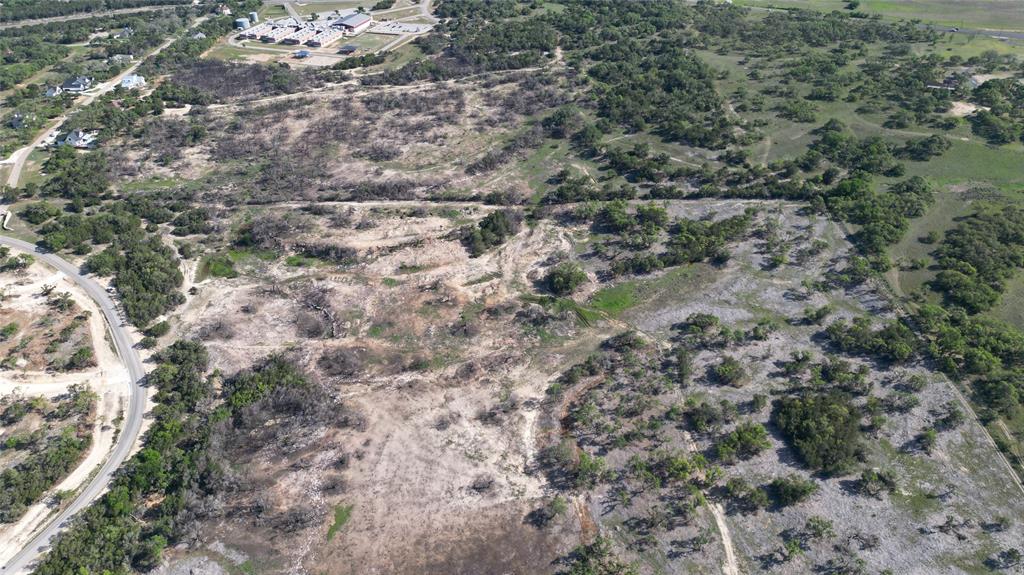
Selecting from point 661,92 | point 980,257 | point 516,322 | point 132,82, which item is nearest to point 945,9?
point 661,92

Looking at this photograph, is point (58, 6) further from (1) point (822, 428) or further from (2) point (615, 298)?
(1) point (822, 428)

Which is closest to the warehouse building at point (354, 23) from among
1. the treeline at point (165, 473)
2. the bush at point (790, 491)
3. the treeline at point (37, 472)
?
the treeline at point (165, 473)

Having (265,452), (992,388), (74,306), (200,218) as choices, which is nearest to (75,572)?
(265,452)

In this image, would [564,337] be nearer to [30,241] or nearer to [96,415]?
[96,415]

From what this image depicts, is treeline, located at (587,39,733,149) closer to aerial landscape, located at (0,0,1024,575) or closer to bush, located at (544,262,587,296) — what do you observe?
aerial landscape, located at (0,0,1024,575)

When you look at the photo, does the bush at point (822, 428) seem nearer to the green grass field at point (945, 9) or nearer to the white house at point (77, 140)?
the white house at point (77, 140)

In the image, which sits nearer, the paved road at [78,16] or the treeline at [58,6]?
the paved road at [78,16]
